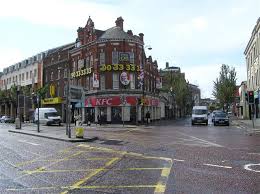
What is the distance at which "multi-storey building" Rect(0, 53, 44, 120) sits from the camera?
247ft

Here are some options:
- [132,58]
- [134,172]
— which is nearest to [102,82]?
→ [132,58]

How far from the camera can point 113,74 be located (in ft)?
178

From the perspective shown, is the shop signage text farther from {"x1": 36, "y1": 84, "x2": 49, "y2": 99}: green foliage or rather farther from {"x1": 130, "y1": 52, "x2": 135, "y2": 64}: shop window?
{"x1": 36, "y1": 84, "x2": 49, "y2": 99}: green foliage

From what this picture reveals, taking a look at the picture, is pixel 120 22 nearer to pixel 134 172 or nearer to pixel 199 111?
pixel 199 111

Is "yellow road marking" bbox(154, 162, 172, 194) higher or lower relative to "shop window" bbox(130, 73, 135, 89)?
lower

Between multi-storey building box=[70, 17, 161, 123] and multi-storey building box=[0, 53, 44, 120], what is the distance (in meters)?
13.9

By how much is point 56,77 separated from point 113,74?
17.8 meters

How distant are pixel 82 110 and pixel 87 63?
24.0 ft

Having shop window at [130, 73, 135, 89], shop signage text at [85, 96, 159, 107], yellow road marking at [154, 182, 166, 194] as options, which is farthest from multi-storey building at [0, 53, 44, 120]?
yellow road marking at [154, 182, 166, 194]

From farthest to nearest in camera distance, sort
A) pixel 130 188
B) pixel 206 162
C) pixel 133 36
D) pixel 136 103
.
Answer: pixel 133 36
pixel 136 103
pixel 206 162
pixel 130 188

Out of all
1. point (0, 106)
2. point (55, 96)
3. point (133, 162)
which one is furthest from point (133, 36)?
point (0, 106)

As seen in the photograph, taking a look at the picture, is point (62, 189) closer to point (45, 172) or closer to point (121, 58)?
point (45, 172)

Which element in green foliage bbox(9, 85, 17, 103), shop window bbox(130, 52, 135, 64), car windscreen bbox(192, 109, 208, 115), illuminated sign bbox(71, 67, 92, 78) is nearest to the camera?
car windscreen bbox(192, 109, 208, 115)

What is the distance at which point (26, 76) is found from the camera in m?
81.9
